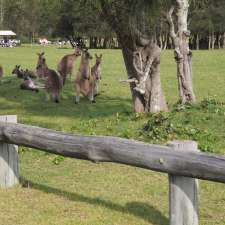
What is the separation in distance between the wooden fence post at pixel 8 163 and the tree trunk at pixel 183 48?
25.9 ft

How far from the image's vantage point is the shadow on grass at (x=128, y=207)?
23.1ft

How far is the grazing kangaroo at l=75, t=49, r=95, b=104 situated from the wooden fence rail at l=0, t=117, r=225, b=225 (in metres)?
12.2

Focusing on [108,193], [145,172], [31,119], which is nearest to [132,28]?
[31,119]

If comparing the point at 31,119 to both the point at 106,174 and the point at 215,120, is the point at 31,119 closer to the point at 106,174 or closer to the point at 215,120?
the point at 215,120

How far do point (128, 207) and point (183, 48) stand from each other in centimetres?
883

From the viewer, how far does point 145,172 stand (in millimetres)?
9391

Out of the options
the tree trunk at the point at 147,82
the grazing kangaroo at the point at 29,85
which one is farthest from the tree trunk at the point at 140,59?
the grazing kangaroo at the point at 29,85

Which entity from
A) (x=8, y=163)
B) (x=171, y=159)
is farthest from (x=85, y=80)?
(x=171, y=159)

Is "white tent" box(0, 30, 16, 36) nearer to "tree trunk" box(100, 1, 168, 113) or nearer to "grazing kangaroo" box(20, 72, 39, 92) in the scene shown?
"grazing kangaroo" box(20, 72, 39, 92)

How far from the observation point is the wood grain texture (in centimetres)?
586

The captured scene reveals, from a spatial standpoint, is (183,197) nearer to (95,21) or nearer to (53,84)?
(53,84)

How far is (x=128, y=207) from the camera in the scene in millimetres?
7496

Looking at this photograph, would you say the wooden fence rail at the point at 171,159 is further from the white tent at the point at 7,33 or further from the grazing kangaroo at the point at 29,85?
the white tent at the point at 7,33

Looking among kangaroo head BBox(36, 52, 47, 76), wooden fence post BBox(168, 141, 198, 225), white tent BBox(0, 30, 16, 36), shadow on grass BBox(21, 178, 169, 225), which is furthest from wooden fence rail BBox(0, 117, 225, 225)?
white tent BBox(0, 30, 16, 36)
